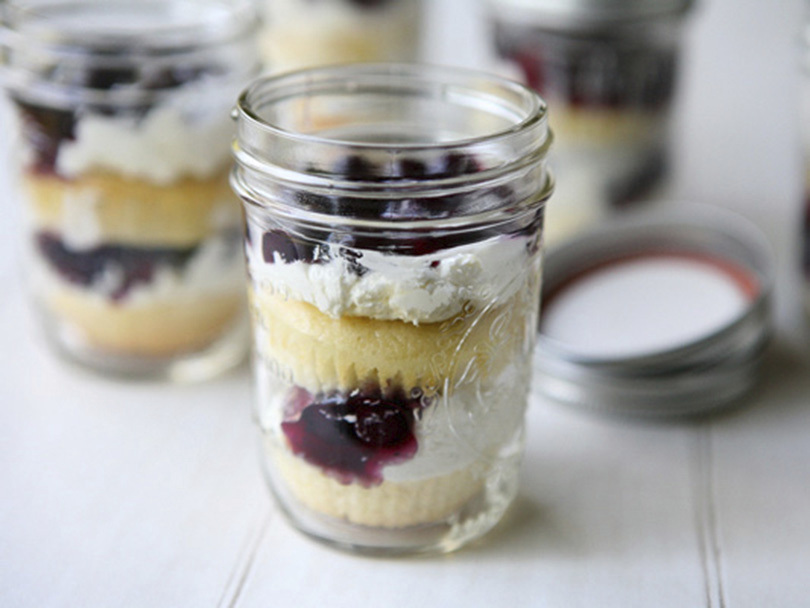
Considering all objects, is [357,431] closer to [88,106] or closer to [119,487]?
[119,487]

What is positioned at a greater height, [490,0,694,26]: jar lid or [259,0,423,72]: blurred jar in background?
[490,0,694,26]: jar lid

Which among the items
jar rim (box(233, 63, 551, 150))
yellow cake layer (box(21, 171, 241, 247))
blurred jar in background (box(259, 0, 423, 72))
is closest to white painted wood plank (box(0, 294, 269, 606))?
yellow cake layer (box(21, 171, 241, 247))

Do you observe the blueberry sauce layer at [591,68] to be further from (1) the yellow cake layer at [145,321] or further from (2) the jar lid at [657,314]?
(1) the yellow cake layer at [145,321]

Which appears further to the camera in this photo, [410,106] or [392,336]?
[410,106]

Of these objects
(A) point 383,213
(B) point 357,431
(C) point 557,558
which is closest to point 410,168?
(A) point 383,213

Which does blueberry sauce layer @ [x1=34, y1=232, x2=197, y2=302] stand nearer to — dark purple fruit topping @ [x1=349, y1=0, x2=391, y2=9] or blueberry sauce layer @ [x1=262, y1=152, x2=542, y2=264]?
blueberry sauce layer @ [x1=262, y1=152, x2=542, y2=264]

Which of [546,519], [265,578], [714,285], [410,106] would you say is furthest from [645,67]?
[265,578]

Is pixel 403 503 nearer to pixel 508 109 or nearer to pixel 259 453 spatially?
pixel 259 453
